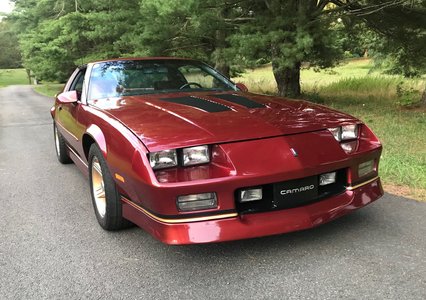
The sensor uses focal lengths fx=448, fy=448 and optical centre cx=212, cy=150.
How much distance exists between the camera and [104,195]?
3.77m

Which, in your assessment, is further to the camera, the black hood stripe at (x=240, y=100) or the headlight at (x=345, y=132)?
the black hood stripe at (x=240, y=100)

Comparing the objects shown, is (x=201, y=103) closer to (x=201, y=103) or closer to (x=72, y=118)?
(x=201, y=103)

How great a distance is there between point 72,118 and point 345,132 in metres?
2.94

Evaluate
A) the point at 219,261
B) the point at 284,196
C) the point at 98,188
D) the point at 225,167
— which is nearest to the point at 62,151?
the point at 98,188

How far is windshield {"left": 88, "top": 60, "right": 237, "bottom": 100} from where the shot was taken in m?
4.57

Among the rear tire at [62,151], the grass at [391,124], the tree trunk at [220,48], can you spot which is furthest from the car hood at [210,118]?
the tree trunk at [220,48]

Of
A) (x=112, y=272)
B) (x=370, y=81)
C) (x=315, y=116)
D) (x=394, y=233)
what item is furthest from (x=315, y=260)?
(x=370, y=81)

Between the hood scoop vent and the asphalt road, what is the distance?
110 cm

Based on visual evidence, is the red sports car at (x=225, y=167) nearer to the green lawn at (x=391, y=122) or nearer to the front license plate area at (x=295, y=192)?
the front license plate area at (x=295, y=192)

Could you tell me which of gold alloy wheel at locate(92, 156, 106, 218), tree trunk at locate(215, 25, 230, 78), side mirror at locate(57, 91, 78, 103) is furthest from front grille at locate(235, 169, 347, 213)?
tree trunk at locate(215, 25, 230, 78)

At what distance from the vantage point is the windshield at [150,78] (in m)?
4.57

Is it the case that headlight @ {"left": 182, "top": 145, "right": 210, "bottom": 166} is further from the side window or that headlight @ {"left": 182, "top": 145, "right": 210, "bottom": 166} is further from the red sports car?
the side window

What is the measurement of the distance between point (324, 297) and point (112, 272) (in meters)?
1.40

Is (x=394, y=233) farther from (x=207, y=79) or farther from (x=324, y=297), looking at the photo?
(x=207, y=79)
